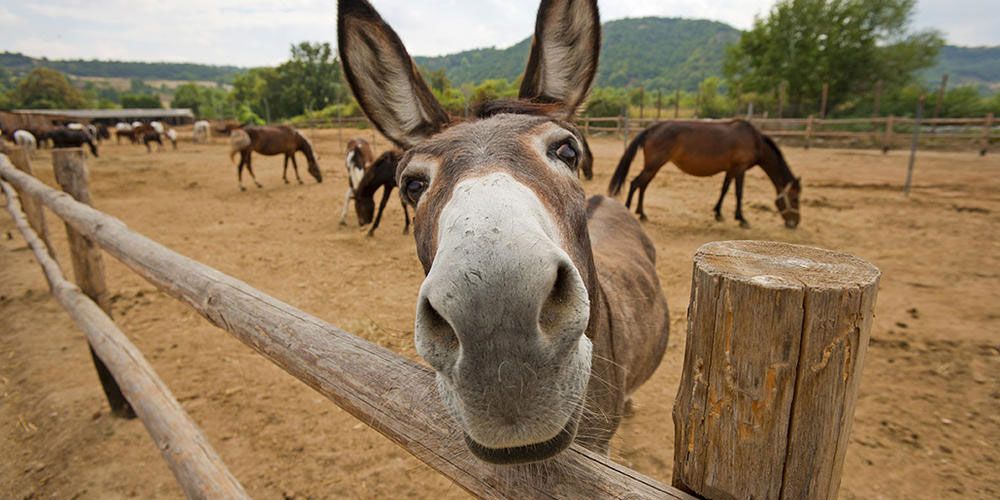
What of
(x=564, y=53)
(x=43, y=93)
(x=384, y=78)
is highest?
(x=43, y=93)

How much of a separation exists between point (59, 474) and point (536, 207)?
4.17 metres

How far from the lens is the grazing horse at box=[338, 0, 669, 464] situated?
2.87 feet

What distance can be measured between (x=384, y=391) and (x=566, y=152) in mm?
1077

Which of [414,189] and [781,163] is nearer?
[414,189]

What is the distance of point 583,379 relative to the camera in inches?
39.4

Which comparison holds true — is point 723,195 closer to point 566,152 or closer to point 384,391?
point 566,152

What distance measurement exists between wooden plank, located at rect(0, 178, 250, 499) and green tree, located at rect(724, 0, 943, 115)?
138ft

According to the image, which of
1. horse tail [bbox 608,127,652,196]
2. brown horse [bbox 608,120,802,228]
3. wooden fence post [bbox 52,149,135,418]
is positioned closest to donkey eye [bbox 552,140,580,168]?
wooden fence post [bbox 52,149,135,418]

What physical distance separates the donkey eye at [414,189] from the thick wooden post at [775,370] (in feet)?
3.60

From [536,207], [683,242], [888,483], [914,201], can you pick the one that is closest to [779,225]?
[683,242]

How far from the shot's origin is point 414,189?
1.75m

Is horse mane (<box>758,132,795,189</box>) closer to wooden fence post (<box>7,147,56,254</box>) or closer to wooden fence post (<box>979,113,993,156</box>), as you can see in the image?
wooden fence post (<box>7,147,56,254</box>)

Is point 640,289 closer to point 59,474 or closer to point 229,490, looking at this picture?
point 229,490

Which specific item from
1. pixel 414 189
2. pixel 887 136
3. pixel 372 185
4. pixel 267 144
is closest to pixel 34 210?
pixel 372 185
